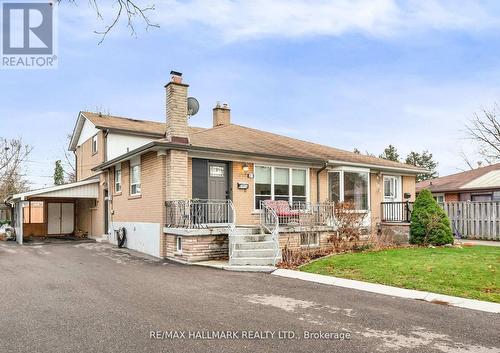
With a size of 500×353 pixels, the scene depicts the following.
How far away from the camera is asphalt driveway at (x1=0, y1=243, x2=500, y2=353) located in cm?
516

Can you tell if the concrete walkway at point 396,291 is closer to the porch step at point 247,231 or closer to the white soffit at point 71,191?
the porch step at point 247,231

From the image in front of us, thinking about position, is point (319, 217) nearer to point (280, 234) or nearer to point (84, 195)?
point (280, 234)

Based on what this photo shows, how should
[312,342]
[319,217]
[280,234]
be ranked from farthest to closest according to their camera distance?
[319,217] < [280,234] < [312,342]

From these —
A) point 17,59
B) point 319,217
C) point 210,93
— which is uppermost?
point 210,93

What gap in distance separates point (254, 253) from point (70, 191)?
1280cm

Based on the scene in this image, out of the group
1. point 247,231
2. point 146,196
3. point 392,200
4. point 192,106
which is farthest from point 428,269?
point 192,106

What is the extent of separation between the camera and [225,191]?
49.1ft

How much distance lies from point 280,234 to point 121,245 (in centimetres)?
752

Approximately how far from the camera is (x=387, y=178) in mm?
19938

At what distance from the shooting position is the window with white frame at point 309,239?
563 inches

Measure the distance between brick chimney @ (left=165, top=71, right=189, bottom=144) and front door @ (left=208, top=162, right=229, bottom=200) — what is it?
1.50m

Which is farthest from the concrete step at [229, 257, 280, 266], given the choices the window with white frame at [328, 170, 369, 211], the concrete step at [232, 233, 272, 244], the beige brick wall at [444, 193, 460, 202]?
the beige brick wall at [444, 193, 460, 202]

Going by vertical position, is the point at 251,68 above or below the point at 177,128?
above

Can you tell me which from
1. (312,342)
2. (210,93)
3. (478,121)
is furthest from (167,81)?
(478,121)
